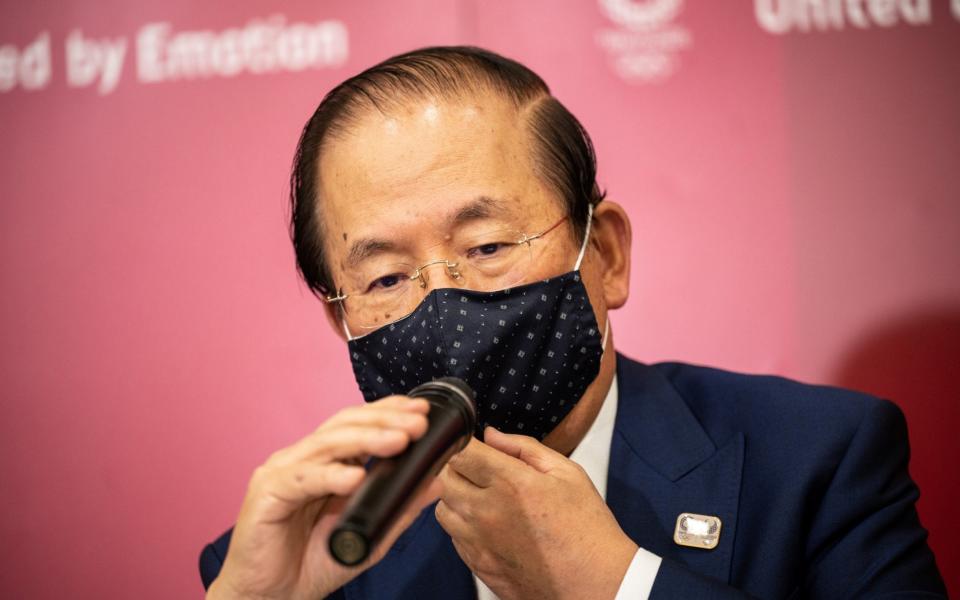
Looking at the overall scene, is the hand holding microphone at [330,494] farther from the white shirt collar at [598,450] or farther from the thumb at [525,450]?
the white shirt collar at [598,450]

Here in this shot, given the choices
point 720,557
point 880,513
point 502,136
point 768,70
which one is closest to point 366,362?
point 502,136

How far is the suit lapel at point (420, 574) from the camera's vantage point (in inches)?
68.8

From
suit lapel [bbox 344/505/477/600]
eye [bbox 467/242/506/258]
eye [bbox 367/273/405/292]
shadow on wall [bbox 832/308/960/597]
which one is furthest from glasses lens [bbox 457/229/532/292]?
shadow on wall [bbox 832/308/960/597]

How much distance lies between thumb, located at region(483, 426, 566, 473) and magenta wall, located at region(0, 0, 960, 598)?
3.64 ft

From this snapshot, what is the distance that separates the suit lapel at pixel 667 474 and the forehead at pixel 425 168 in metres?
0.44

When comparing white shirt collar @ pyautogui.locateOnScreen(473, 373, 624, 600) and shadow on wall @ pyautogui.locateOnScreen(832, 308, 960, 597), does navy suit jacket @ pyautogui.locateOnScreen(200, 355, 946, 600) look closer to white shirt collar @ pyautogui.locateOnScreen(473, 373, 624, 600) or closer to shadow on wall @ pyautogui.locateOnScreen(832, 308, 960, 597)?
white shirt collar @ pyautogui.locateOnScreen(473, 373, 624, 600)

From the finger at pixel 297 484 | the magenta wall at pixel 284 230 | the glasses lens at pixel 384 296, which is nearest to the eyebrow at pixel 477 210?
the glasses lens at pixel 384 296

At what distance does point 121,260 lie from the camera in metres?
2.52

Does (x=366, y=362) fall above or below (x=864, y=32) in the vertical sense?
below

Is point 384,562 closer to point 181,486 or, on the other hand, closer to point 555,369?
point 555,369

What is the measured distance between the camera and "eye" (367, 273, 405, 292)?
1684mm

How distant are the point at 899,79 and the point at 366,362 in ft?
4.92

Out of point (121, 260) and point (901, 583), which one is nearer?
point (901, 583)

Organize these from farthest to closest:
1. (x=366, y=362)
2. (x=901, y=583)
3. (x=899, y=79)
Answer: (x=899, y=79) < (x=366, y=362) < (x=901, y=583)
